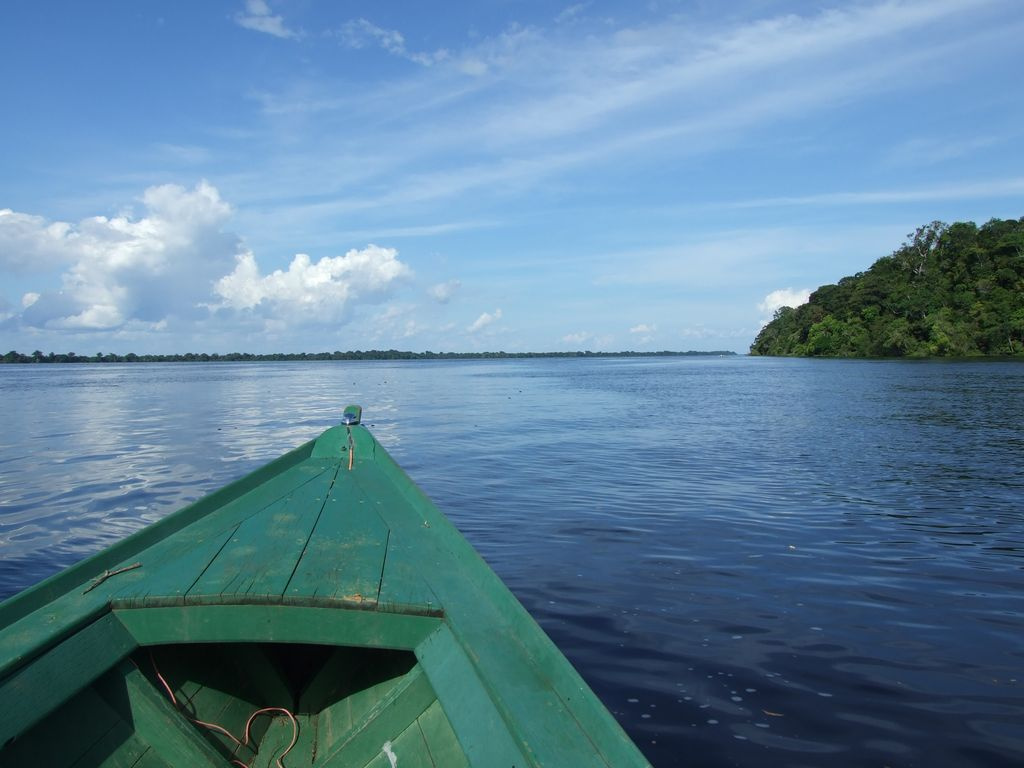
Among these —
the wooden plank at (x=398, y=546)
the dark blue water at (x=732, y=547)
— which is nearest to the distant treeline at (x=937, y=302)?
the dark blue water at (x=732, y=547)

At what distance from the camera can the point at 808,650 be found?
6.41 meters

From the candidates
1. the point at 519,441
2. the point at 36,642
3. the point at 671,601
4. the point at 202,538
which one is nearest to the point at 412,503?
the point at 202,538

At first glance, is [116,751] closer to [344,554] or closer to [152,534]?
[152,534]

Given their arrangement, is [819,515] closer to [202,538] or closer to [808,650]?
[808,650]

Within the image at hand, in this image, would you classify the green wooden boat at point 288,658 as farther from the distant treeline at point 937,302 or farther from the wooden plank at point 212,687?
the distant treeline at point 937,302

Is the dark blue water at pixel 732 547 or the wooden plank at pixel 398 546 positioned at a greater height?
the wooden plank at pixel 398 546

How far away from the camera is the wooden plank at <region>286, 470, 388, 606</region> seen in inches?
150

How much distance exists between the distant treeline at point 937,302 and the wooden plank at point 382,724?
306 feet

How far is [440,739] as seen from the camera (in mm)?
3418

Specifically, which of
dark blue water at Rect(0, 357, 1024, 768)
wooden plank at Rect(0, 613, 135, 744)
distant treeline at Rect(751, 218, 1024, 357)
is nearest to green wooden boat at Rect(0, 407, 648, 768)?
wooden plank at Rect(0, 613, 135, 744)

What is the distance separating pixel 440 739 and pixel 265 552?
1.53 metres

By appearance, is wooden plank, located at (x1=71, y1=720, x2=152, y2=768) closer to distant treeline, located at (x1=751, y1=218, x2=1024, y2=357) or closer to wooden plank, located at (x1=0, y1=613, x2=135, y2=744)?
wooden plank, located at (x1=0, y1=613, x2=135, y2=744)

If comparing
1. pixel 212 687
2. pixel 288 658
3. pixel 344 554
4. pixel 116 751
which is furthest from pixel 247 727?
pixel 344 554

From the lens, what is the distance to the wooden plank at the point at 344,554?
12.5ft
